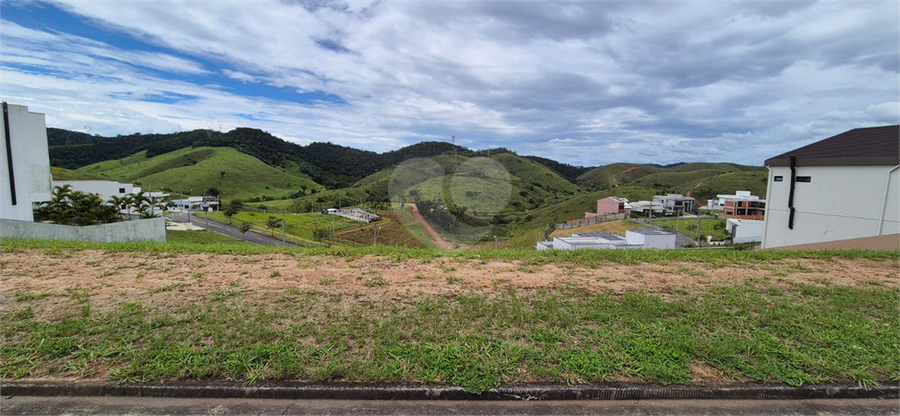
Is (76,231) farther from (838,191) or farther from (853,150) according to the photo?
(853,150)

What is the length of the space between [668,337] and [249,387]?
3184 mm

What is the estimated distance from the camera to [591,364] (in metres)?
2.79

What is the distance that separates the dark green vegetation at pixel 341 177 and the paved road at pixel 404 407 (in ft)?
46.6

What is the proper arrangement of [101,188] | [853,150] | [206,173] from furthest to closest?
[206,173], [101,188], [853,150]

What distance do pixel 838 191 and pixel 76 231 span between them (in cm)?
2130

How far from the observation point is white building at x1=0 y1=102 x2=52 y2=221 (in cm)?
1319

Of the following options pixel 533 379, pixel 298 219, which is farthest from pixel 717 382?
pixel 298 219

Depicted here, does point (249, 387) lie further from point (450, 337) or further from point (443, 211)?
point (443, 211)

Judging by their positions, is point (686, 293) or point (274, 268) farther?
point (274, 268)

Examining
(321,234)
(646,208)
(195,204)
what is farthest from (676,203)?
(195,204)

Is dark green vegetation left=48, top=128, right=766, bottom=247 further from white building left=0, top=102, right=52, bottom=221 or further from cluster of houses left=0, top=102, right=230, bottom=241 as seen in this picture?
white building left=0, top=102, right=52, bottom=221

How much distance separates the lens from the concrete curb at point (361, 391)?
251 centimetres

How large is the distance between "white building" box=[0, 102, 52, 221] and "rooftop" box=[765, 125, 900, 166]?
26.0 meters

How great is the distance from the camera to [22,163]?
13883mm
